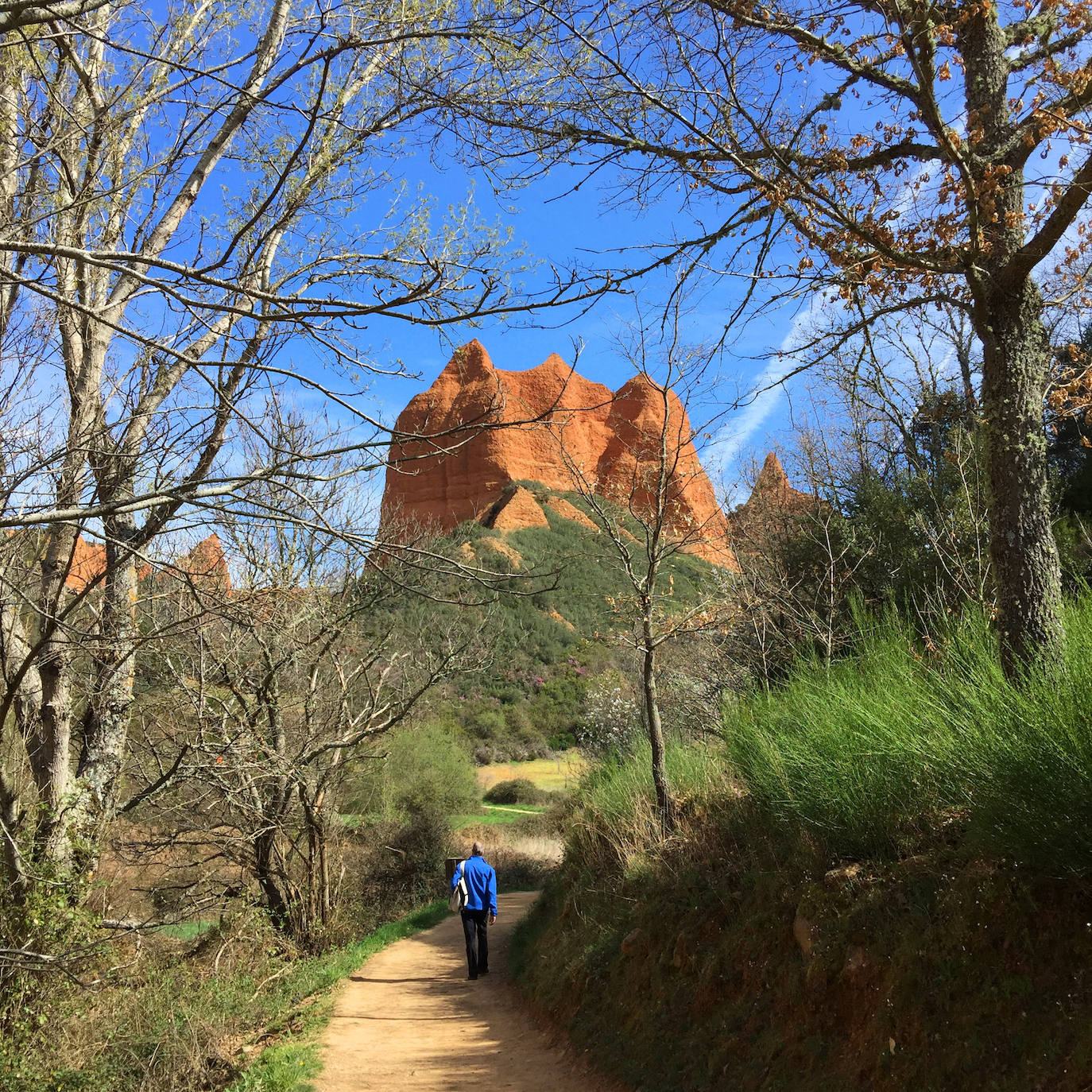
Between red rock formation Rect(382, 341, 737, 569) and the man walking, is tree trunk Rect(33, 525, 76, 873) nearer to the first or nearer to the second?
red rock formation Rect(382, 341, 737, 569)

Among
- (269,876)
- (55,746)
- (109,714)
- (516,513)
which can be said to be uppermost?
(516,513)

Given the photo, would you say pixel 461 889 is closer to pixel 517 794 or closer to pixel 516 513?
pixel 517 794

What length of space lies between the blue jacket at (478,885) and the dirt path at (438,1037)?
91 centimetres

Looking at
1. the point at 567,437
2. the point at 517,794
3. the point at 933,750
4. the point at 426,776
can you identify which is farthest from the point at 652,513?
the point at 517,794

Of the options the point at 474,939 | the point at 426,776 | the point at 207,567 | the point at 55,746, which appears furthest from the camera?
the point at 426,776

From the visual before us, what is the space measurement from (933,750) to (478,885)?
7269 mm

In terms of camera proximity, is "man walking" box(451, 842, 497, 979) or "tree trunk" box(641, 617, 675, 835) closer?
"tree trunk" box(641, 617, 675, 835)

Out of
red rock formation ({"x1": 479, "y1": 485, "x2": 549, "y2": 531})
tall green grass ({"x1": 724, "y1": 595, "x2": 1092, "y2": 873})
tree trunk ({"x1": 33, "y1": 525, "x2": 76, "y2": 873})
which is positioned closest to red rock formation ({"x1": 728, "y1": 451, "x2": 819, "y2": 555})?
tall green grass ({"x1": 724, "y1": 595, "x2": 1092, "y2": 873})

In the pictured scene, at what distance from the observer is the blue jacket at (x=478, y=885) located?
10117 mm

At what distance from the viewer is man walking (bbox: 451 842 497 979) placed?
33.3 feet

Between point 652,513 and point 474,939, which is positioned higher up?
point 652,513

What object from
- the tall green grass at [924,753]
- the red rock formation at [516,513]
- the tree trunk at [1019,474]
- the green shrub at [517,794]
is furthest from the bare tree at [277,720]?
the red rock formation at [516,513]

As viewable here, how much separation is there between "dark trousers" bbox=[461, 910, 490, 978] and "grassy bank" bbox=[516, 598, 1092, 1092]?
312cm

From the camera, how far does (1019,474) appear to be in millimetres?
4797
